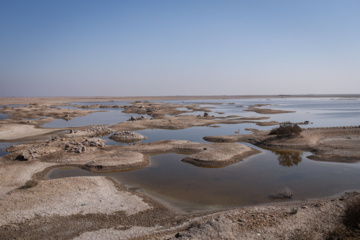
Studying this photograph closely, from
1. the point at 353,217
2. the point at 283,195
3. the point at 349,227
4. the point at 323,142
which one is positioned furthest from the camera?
the point at 323,142

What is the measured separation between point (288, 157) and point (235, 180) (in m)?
7.76

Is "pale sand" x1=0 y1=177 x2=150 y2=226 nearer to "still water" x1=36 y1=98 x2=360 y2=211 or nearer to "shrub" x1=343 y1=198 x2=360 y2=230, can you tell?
"still water" x1=36 y1=98 x2=360 y2=211

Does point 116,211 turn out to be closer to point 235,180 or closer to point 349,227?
point 235,180

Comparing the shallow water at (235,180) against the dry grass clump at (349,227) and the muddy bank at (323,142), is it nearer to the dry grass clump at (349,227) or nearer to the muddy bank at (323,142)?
the muddy bank at (323,142)

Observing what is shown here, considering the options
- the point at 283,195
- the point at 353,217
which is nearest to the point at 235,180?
the point at 283,195

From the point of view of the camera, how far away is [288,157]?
20.2 m

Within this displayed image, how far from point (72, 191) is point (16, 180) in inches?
172

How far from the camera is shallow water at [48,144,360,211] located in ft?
40.8

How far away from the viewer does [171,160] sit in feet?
64.0

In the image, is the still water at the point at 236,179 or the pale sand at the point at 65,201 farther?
the still water at the point at 236,179

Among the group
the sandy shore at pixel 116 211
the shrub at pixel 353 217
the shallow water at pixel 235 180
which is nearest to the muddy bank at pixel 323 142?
the sandy shore at pixel 116 211

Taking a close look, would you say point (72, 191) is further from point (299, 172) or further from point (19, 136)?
point (19, 136)

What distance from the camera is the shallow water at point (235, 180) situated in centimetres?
1244

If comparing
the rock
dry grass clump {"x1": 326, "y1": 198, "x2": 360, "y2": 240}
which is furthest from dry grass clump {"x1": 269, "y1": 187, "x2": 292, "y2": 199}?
the rock
